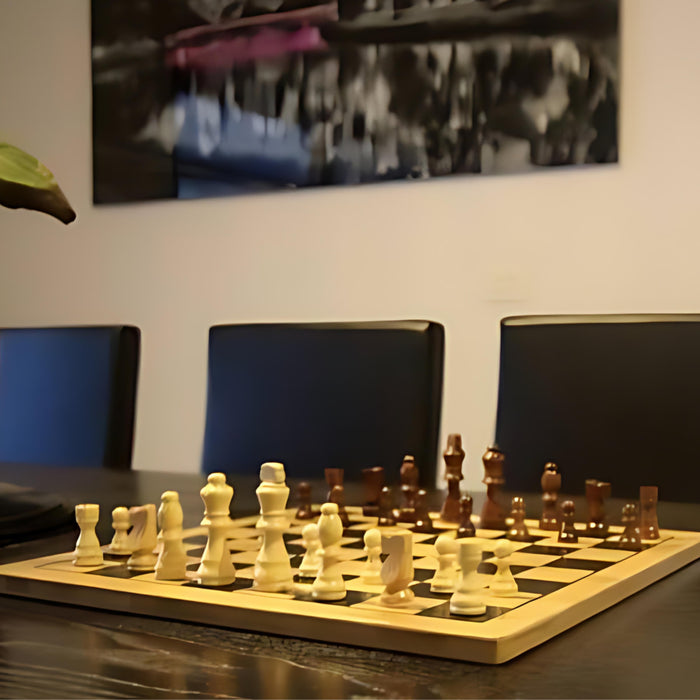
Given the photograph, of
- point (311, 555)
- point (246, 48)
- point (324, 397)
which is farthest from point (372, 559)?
point (246, 48)

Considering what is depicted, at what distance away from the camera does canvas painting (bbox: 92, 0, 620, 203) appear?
3.17 metres

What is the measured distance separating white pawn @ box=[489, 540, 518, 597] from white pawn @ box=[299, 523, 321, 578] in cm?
19

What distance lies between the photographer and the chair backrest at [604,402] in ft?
6.27

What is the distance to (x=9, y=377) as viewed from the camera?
2.63 m

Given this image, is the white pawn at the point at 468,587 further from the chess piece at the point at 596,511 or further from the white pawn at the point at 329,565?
the chess piece at the point at 596,511

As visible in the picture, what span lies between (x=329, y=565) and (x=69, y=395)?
1.73m

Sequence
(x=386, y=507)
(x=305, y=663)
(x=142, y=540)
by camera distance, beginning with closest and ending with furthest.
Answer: (x=305, y=663) → (x=142, y=540) → (x=386, y=507)

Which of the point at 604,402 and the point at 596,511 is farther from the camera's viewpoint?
the point at 604,402

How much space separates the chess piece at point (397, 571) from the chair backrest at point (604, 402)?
42.9 inches

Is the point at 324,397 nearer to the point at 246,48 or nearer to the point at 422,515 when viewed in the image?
the point at 422,515

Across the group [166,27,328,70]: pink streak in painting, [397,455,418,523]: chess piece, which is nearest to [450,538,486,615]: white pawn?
[397,455,418,523]: chess piece

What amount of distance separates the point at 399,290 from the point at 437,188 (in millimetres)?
349

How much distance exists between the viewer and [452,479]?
5.13 ft

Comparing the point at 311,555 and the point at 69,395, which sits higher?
the point at 69,395
